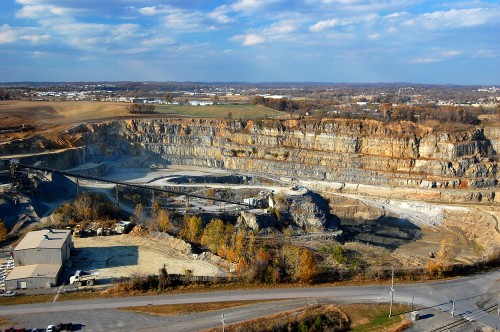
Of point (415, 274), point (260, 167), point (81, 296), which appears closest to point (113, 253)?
point (81, 296)

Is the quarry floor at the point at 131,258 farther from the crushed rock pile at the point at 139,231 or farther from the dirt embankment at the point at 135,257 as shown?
the crushed rock pile at the point at 139,231

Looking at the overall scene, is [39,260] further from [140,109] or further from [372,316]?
[140,109]

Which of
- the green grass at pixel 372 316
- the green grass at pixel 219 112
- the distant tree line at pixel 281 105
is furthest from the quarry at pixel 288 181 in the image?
the distant tree line at pixel 281 105

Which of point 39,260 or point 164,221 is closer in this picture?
point 39,260

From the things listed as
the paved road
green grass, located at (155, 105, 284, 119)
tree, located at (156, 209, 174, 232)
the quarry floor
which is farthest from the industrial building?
green grass, located at (155, 105, 284, 119)

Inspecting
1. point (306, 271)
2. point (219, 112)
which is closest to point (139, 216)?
point (306, 271)

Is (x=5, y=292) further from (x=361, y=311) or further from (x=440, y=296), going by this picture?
(x=440, y=296)

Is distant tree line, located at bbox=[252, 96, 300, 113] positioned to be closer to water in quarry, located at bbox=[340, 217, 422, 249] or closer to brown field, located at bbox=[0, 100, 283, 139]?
brown field, located at bbox=[0, 100, 283, 139]
